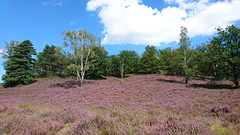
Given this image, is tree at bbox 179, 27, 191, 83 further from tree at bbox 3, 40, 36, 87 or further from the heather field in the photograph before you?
tree at bbox 3, 40, 36, 87

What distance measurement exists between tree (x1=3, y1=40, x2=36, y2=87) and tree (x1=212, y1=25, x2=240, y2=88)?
41388 mm

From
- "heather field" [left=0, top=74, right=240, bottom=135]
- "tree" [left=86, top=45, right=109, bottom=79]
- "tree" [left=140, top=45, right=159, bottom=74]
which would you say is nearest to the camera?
"heather field" [left=0, top=74, right=240, bottom=135]

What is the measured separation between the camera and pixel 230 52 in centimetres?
1916

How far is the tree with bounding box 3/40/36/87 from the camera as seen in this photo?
28.6 meters

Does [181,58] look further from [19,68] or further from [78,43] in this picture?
[19,68]

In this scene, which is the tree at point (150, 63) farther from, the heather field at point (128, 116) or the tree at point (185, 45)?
the heather field at point (128, 116)

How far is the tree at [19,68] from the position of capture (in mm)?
28578

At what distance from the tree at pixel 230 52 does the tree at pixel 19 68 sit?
41388mm

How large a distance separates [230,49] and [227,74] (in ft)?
13.8

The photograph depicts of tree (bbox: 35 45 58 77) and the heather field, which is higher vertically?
tree (bbox: 35 45 58 77)

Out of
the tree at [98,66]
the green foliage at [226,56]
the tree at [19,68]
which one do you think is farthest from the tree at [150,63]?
the tree at [19,68]

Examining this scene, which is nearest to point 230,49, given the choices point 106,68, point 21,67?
point 106,68

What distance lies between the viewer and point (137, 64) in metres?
53.3

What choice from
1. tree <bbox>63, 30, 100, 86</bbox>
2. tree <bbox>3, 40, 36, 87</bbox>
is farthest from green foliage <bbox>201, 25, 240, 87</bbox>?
tree <bbox>3, 40, 36, 87</bbox>
